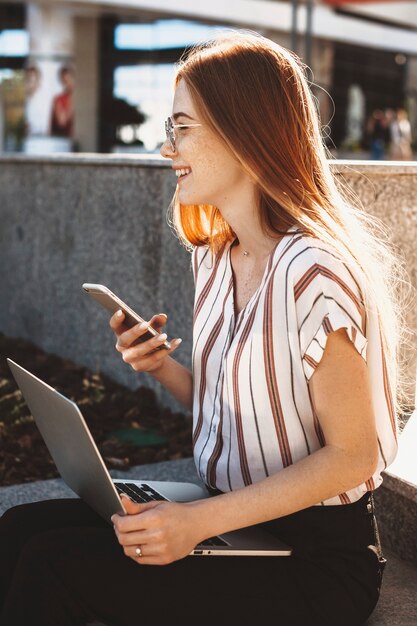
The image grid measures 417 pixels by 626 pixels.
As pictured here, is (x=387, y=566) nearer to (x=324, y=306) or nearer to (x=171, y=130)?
(x=324, y=306)

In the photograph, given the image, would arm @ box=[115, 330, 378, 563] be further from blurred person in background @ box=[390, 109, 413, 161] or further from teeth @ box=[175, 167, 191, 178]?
blurred person in background @ box=[390, 109, 413, 161]

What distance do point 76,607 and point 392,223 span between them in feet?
8.57

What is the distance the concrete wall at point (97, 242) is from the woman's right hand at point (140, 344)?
6.10ft

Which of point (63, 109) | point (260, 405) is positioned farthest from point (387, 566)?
point (63, 109)

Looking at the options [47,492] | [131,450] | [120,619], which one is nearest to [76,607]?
[120,619]

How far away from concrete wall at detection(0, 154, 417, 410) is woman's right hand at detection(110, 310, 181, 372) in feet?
6.10

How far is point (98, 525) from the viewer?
8.07 feet

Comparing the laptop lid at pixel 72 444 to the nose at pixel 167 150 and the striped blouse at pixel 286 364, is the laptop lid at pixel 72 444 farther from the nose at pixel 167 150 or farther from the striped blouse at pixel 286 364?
the nose at pixel 167 150

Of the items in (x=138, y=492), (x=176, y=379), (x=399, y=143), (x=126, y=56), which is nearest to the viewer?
(x=138, y=492)

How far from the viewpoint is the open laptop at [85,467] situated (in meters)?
2.05

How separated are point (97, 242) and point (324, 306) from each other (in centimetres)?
396

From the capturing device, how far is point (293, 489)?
2.09 m

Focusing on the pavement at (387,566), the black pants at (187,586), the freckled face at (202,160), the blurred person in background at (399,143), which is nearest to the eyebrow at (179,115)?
the freckled face at (202,160)

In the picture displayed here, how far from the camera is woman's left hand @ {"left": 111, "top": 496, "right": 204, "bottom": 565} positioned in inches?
77.6
